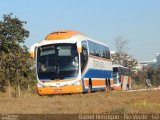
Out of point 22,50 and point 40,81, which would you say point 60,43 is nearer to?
point 40,81

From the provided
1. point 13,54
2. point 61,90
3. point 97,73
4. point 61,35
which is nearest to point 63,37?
point 61,35

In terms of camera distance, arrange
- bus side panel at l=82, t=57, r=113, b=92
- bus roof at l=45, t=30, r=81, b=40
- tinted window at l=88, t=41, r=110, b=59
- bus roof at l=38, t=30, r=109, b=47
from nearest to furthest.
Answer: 1. bus roof at l=38, t=30, r=109, b=47
2. bus roof at l=45, t=30, r=81, b=40
3. bus side panel at l=82, t=57, r=113, b=92
4. tinted window at l=88, t=41, r=110, b=59

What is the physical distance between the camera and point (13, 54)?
137ft

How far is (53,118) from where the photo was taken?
1348cm

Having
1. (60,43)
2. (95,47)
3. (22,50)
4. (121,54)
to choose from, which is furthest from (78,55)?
(121,54)

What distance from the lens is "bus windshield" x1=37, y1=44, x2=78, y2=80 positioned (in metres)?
27.7

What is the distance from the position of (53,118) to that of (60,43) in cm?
1509

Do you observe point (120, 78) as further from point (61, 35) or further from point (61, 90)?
point (61, 90)

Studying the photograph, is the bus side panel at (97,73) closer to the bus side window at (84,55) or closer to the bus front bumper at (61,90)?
the bus side window at (84,55)

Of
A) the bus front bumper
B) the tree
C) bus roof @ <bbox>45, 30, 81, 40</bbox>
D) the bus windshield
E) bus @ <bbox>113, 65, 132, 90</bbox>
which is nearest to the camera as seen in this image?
the bus windshield

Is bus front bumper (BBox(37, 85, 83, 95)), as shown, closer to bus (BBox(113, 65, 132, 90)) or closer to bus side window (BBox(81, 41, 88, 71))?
bus side window (BBox(81, 41, 88, 71))

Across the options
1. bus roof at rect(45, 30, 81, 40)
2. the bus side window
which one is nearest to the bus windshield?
the bus side window

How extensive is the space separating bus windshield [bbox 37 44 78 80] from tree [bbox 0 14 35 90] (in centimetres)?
1169

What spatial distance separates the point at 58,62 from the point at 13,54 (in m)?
14.9
